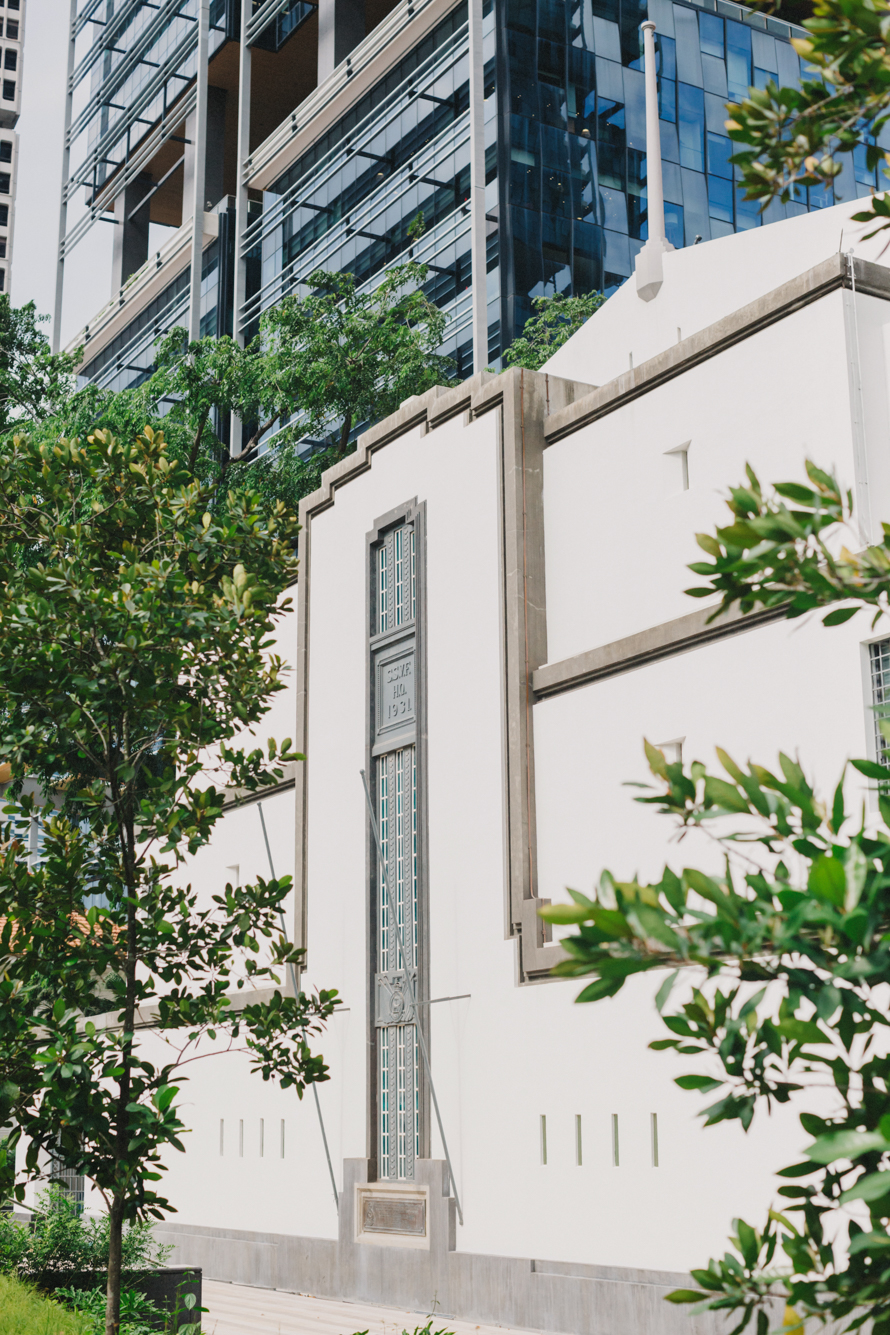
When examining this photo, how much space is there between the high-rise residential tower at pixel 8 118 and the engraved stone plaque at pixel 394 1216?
318ft

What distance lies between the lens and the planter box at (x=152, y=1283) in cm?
1214

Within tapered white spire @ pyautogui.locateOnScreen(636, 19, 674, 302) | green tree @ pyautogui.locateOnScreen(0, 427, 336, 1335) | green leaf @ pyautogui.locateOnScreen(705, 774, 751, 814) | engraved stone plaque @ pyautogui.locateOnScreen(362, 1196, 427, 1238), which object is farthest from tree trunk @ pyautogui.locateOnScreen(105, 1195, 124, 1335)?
tapered white spire @ pyautogui.locateOnScreen(636, 19, 674, 302)

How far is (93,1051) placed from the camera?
7512 mm

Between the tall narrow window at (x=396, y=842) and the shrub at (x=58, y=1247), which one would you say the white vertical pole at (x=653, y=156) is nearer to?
the tall narrow window at (x=396, y=842)

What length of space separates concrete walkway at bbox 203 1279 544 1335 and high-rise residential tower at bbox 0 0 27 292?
96.3 metres

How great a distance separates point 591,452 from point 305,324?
617 inches

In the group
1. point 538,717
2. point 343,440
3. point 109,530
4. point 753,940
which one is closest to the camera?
point 753,940

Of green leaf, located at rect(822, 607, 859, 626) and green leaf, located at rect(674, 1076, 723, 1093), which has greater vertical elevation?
green leaf, located at rect(822, 607, 859, 626)

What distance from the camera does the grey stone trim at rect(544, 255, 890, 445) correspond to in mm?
11875

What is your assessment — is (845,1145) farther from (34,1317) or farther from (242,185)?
(242,185)

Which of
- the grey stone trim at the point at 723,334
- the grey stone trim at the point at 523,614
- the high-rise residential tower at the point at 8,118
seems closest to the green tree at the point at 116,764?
the grey stone trim at the point at 523,614

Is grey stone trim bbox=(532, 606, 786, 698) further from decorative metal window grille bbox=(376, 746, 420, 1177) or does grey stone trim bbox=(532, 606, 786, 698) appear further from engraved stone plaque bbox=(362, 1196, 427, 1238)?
engraved stone plaque bbox=(362, 1196, 427, 1238)

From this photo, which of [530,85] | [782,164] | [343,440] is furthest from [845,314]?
[530,85]

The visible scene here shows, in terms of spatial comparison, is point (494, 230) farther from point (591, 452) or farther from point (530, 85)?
point (591, 452)
